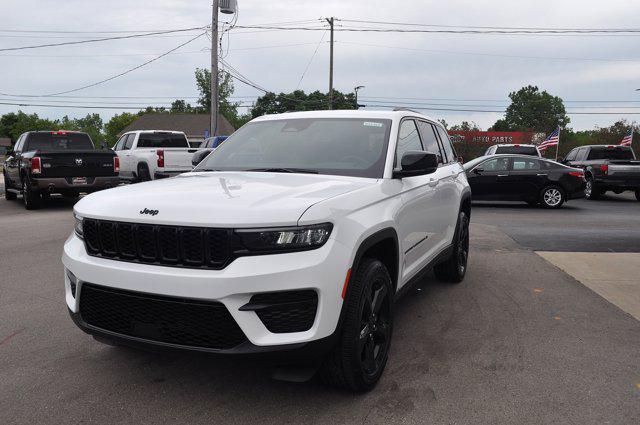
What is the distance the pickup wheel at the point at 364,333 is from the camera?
307 cm

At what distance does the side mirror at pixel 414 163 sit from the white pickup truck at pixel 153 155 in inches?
491

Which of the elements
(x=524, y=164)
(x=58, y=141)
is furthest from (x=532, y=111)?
(x=58, y=141)

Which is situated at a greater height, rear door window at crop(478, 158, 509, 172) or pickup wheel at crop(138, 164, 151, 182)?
rear door window at crop(478, 158, 509, 172)

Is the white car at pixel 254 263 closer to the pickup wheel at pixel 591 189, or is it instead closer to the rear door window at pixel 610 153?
the pickup wheel at pixel 591 189

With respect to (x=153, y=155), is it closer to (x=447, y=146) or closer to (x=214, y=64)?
(x=214, y=64)

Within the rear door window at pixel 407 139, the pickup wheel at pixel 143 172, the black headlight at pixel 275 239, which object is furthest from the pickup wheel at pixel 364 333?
the pickup wheel at pixel 143 172

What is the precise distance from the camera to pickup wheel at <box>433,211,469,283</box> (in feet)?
19.7

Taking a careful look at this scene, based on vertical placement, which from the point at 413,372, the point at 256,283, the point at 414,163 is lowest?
the point at 413,372

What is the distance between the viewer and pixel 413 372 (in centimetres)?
371

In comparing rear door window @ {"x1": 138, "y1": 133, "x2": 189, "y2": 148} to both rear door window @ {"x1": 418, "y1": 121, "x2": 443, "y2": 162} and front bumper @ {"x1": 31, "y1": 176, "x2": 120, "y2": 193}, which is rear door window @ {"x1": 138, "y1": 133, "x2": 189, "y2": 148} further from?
rear door window @ {"x1": 418, "y1": 121, "x2": 443, "y2": 162}

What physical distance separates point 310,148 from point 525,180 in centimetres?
1236

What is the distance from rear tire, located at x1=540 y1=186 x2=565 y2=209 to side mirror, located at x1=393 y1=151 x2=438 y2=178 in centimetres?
1233

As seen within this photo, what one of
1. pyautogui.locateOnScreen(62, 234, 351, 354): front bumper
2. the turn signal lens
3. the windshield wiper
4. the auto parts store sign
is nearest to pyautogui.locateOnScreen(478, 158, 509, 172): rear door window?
the turn signal lens

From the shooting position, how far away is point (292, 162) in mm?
4164
